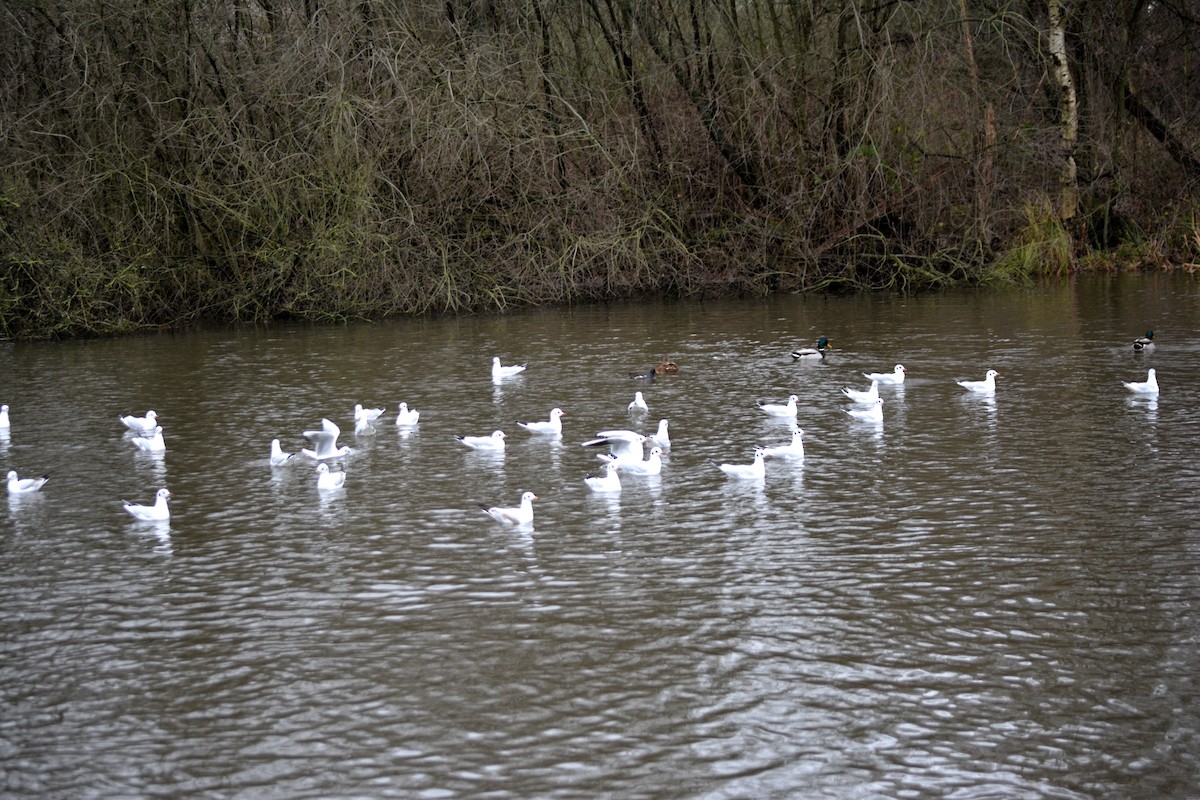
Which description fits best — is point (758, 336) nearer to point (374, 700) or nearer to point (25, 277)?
point (25, 277)

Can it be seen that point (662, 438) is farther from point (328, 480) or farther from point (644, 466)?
point (328, 480)

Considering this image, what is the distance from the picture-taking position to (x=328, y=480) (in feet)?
41.7

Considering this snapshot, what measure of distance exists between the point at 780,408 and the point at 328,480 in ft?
17.3

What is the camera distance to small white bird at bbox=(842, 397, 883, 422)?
15.0 metres

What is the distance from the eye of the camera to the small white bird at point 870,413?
592 inches


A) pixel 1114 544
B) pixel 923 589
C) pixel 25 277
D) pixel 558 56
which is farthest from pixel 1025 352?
pixel 25 277

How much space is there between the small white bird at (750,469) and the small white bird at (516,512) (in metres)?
2.26

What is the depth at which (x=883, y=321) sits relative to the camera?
24703 millimetres

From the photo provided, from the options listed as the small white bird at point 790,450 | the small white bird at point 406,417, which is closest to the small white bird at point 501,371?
the small white bird at point 406,417

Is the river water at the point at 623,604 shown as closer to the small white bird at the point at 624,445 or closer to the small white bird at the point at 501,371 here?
the small white bird at the point at 624,445

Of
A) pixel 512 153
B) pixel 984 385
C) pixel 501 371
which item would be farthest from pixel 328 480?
pixel 512 153

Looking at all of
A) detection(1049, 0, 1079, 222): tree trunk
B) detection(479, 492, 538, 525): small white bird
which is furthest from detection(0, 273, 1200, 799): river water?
detection(1049, 0, 1079, 222): tree trunk

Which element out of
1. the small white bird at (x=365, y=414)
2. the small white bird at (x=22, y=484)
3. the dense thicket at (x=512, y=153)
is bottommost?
the small white bird at (x=22, y=484)

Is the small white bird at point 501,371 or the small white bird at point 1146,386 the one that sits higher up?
the small white bird at point 501,371
